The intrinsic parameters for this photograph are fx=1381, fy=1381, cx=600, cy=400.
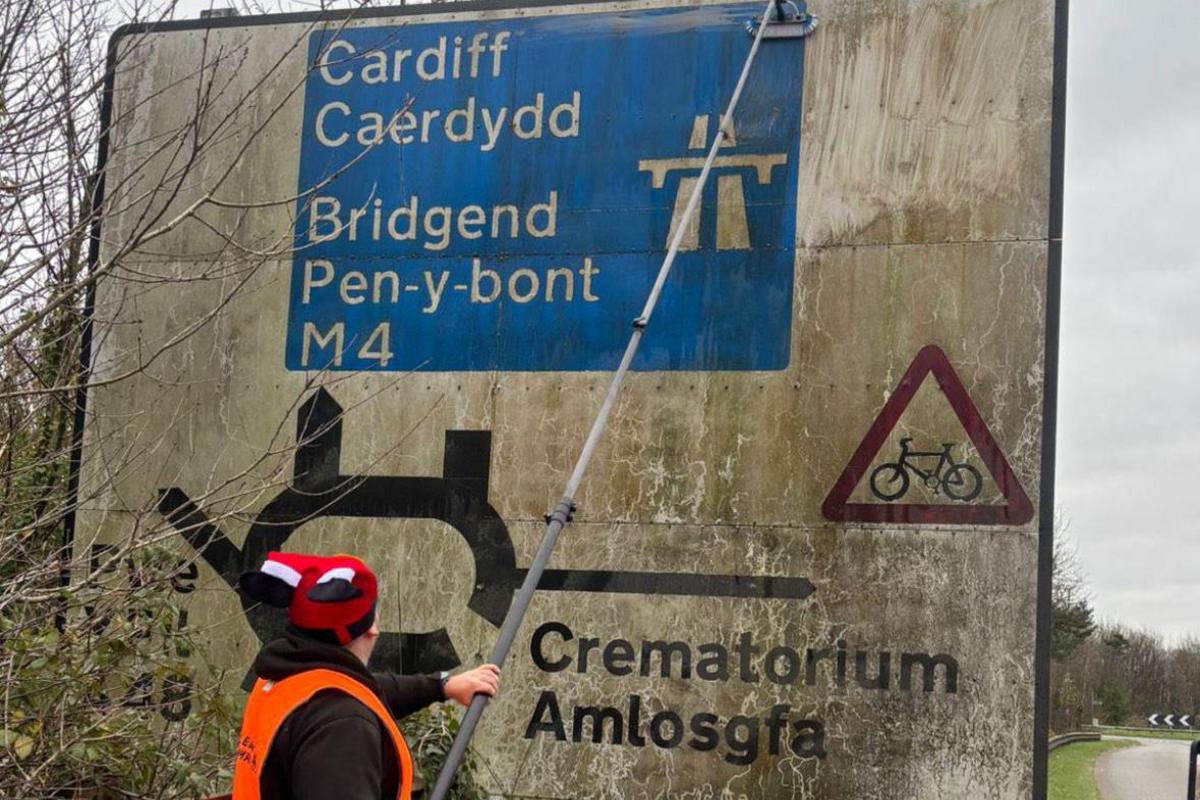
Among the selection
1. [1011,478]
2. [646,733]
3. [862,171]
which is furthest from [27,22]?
[1011,478]

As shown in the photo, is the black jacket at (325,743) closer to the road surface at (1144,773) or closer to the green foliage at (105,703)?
the green foliage at (105,703)

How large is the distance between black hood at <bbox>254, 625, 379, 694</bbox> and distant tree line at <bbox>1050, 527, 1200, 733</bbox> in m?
35.6

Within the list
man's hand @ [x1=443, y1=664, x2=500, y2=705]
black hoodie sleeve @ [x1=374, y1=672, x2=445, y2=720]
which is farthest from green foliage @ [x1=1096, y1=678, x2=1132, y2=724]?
man's hand @ [x1=443, y1=664, x2=500, y2=705]

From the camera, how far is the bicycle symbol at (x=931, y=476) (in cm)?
629

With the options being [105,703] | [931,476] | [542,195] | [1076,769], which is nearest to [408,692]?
[105,703]

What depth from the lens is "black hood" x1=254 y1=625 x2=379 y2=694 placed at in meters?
3.31

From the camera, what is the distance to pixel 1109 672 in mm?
66812

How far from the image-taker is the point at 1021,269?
21.0 ft

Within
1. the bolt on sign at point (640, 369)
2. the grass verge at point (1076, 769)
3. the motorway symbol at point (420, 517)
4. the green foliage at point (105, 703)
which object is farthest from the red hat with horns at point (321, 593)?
the grass verge at point (1076, 769)

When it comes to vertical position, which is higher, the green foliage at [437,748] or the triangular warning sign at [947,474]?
the triangular warning sign at [947,474]

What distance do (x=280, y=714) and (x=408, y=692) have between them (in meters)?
0.91

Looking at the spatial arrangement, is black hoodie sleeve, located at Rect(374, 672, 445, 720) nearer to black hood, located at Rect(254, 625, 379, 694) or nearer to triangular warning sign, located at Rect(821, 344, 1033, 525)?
black hood, located at Rect(254, 625, 379, 694)

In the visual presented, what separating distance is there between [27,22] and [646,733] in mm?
4416

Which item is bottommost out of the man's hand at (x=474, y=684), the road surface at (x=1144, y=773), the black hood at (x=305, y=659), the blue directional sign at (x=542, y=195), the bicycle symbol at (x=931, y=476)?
the road surface at (x=1144, y=773)
